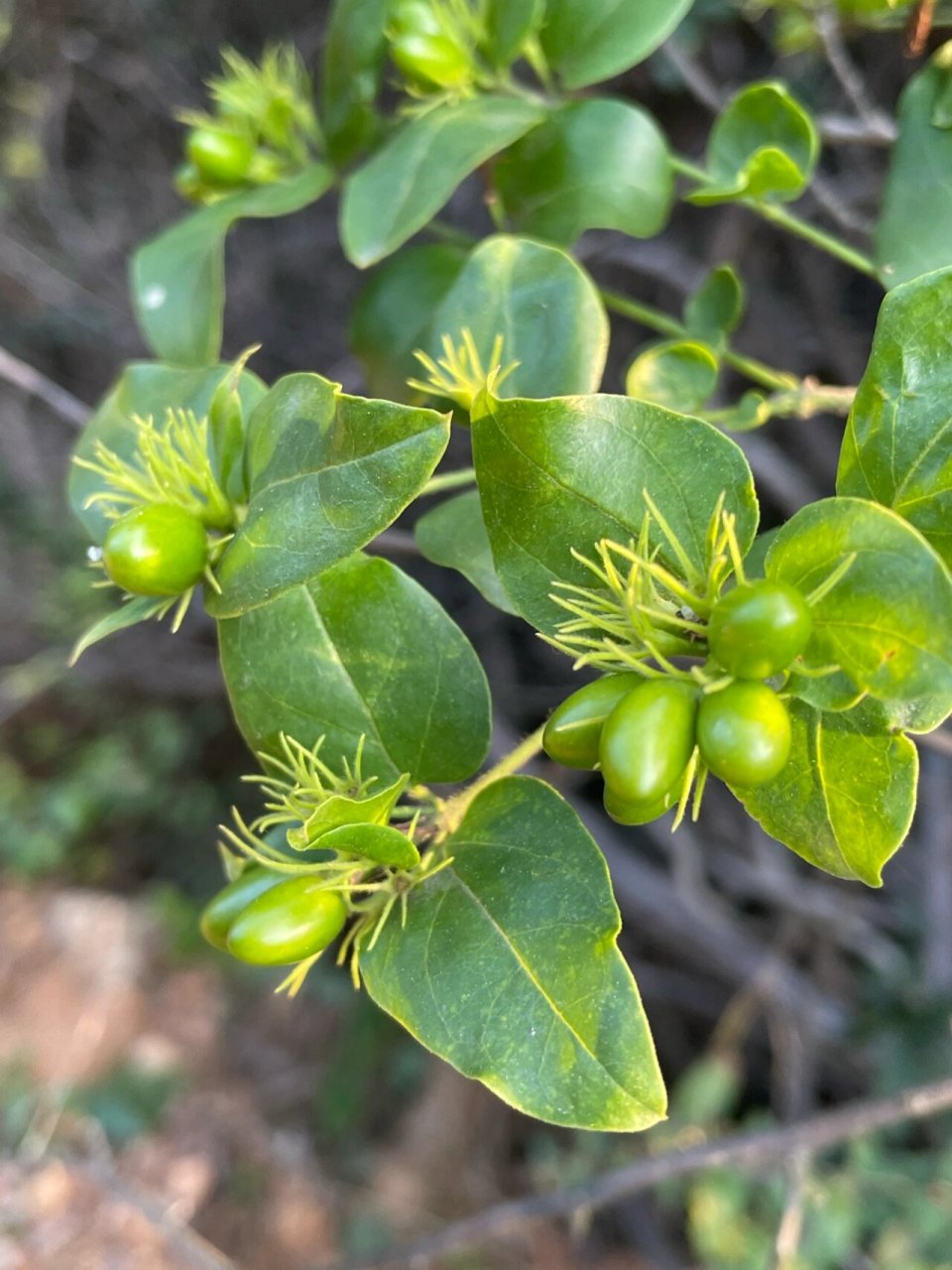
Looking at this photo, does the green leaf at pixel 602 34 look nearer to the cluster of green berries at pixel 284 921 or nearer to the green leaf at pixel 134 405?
the green leaf at pixel 134 405

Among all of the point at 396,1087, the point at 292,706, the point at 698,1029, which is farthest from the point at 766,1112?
the point at 292,706

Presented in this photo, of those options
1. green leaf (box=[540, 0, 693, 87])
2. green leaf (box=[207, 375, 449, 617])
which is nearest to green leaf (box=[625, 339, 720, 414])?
green leaf (box=[540, 0, 693, 87])

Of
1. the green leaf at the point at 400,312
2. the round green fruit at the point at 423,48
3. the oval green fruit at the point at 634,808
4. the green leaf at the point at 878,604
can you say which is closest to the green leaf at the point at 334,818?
the oval green fruit at the point at 634,808

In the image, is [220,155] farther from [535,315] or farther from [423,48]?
[535,315]

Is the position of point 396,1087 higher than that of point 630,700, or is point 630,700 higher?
point 630,700

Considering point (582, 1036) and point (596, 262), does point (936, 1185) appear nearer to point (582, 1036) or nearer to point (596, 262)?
point (582, 1036)

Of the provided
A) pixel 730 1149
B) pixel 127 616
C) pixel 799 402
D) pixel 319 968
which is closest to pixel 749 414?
pixel 799 402

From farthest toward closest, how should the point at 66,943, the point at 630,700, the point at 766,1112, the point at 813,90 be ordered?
1. the point at 66,943
2. the point at 766,1112
3. the point at 813,90
4. the point at 630,700
